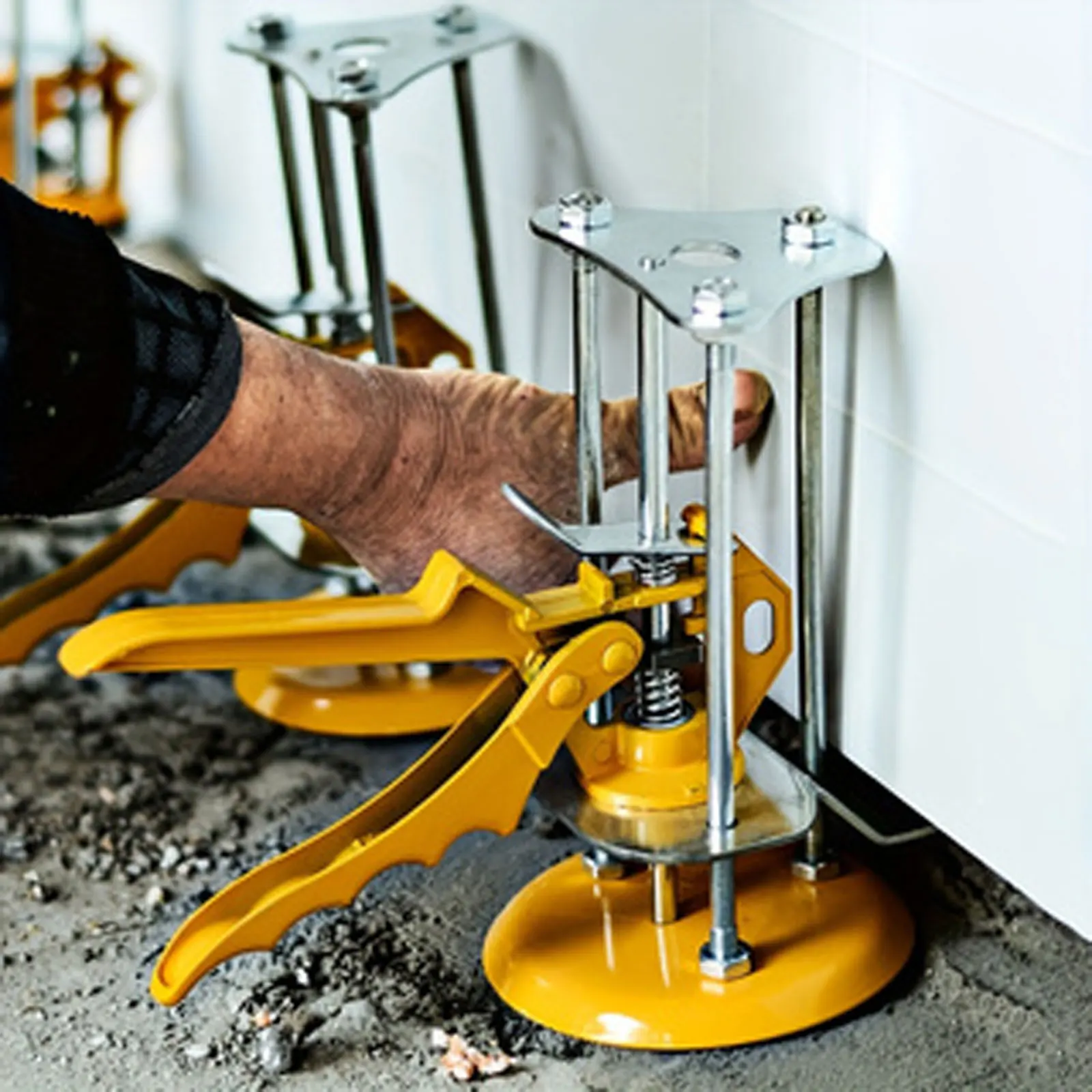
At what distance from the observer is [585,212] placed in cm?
122

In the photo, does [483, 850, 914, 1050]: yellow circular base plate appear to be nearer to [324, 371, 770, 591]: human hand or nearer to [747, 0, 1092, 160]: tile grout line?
[324, 371, 770, 591]: human hand

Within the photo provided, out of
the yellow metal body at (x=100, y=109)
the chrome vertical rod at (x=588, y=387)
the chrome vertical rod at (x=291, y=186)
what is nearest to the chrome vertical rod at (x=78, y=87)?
the yellow metal body at (x=100, y=109)

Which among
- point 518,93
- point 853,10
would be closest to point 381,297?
point 518,93

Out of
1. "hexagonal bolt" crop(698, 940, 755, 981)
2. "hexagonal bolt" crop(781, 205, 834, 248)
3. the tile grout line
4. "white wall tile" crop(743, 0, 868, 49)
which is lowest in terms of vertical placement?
"hexagonal bolt" crop(698, 940, 755, 981)

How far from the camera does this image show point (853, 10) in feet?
3.85

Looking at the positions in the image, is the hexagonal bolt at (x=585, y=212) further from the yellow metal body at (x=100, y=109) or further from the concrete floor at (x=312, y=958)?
the yellow metal body at (x=100, y=109)

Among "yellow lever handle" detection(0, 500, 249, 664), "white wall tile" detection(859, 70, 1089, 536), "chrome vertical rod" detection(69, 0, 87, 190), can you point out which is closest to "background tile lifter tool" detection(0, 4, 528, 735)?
"yellow lever handle" detection(0, 500, 249, 664)

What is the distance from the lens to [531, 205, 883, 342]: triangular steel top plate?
1.12 metres

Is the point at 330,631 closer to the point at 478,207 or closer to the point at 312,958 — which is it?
the point at 312,958

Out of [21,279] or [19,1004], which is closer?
[21,279]

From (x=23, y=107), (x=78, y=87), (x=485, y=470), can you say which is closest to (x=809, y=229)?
(x=485, y=470)

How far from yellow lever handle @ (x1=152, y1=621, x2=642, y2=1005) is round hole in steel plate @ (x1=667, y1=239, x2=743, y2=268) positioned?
21 centimetres

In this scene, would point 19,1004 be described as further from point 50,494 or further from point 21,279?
point 21,279

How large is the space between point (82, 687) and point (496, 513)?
0.50 meters
